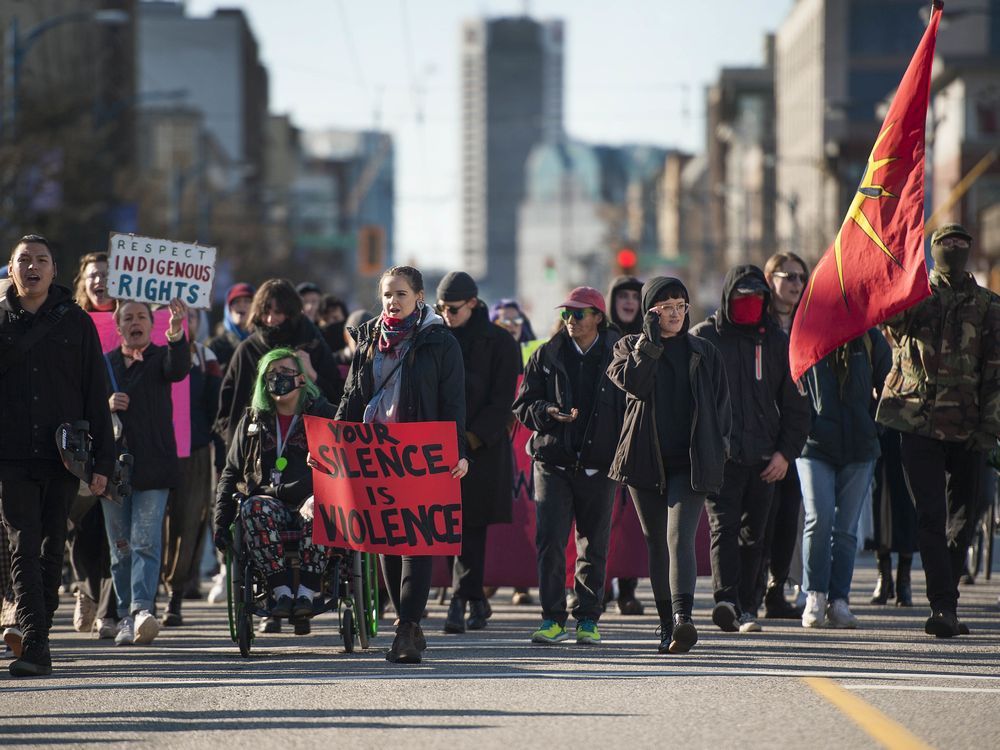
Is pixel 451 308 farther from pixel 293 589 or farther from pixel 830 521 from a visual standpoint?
pixel 830 521

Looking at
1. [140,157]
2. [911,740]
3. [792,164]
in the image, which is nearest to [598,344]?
[911,740]

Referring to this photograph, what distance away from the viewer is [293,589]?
10.8 meters

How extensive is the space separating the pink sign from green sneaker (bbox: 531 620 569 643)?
9.50 feet

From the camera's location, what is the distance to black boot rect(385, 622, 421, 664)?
33.5 ft

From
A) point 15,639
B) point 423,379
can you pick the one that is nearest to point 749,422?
point 423,379

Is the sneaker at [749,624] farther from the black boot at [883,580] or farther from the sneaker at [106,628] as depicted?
the sneaker at [106,628]

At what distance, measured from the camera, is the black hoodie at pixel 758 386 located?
12.0m

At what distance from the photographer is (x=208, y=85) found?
110250 mm

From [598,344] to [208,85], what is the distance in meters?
101

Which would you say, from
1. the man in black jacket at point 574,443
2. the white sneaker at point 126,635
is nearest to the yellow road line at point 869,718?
the man in black jacket at point 574,443

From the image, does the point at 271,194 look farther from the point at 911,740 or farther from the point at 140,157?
the point at 911,740

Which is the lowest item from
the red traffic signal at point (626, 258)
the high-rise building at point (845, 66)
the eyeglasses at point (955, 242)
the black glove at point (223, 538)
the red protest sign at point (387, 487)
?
the black glove at point (223, 538)

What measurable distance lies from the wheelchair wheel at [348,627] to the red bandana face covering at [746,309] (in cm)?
302

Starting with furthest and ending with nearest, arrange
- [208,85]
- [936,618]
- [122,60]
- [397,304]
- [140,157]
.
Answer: [208,85] < [140,157] < [122,60] < [936,618] < [397,304]
